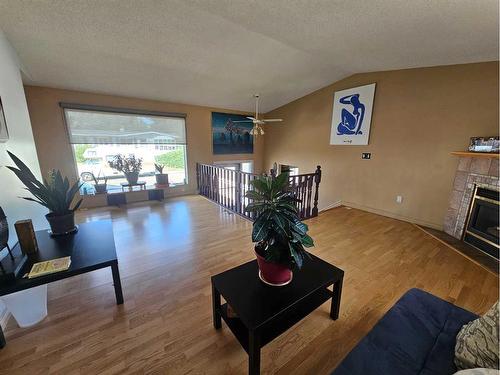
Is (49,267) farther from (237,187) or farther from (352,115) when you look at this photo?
(352,115)

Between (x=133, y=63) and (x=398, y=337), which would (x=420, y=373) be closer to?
(x=398, y=337)

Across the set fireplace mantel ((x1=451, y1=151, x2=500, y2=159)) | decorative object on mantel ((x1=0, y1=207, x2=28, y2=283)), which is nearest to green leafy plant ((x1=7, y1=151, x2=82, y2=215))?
decorative object on mantel ((x1=0, y1=207, x2=28, y2=283))

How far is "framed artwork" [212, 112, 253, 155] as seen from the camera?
18.6 ft

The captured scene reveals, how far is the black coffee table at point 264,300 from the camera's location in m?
1.11

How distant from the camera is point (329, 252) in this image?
2.61 meters

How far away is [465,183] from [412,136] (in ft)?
3.49

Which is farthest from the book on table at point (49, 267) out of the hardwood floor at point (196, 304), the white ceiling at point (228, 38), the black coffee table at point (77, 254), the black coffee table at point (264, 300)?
the white ceiling at point (228, 38)

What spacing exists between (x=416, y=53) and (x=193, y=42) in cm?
303

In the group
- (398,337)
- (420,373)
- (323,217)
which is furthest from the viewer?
(323,217)

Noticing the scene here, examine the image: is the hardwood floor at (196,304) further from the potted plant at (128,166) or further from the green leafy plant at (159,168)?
the green leafy plant at (159,168)

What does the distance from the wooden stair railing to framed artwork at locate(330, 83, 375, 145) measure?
125cm

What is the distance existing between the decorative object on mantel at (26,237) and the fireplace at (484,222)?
15.7 ft

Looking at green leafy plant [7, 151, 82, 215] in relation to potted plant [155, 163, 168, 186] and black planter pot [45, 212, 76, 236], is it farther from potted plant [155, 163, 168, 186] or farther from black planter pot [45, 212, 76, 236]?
potted plant [155, 163, 168, 186]

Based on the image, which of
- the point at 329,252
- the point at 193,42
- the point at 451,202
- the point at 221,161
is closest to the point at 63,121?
the point at 193,42
